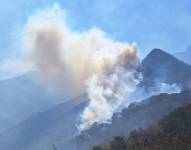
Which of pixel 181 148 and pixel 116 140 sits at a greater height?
pixel 116 140

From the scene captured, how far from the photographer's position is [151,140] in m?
166

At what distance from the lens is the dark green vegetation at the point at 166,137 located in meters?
144

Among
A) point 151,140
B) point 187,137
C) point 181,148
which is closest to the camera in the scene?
point 181,148

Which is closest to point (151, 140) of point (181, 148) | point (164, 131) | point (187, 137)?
point (164, 131)

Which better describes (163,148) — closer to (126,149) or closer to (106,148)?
(126,149)

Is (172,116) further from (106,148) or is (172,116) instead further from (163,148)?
(163,148)

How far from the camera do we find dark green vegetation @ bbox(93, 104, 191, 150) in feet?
474

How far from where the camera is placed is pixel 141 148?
502ft

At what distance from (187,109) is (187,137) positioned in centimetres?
3462

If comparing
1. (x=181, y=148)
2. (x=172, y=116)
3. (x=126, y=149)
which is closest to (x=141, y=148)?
(x=126, y=149)

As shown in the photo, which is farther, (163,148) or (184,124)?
(184,124)

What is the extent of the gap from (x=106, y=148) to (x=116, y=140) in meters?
4.87

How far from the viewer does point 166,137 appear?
528ft

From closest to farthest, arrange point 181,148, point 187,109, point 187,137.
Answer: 1. point 181,148
2. point 187,137
3. point 187,109
